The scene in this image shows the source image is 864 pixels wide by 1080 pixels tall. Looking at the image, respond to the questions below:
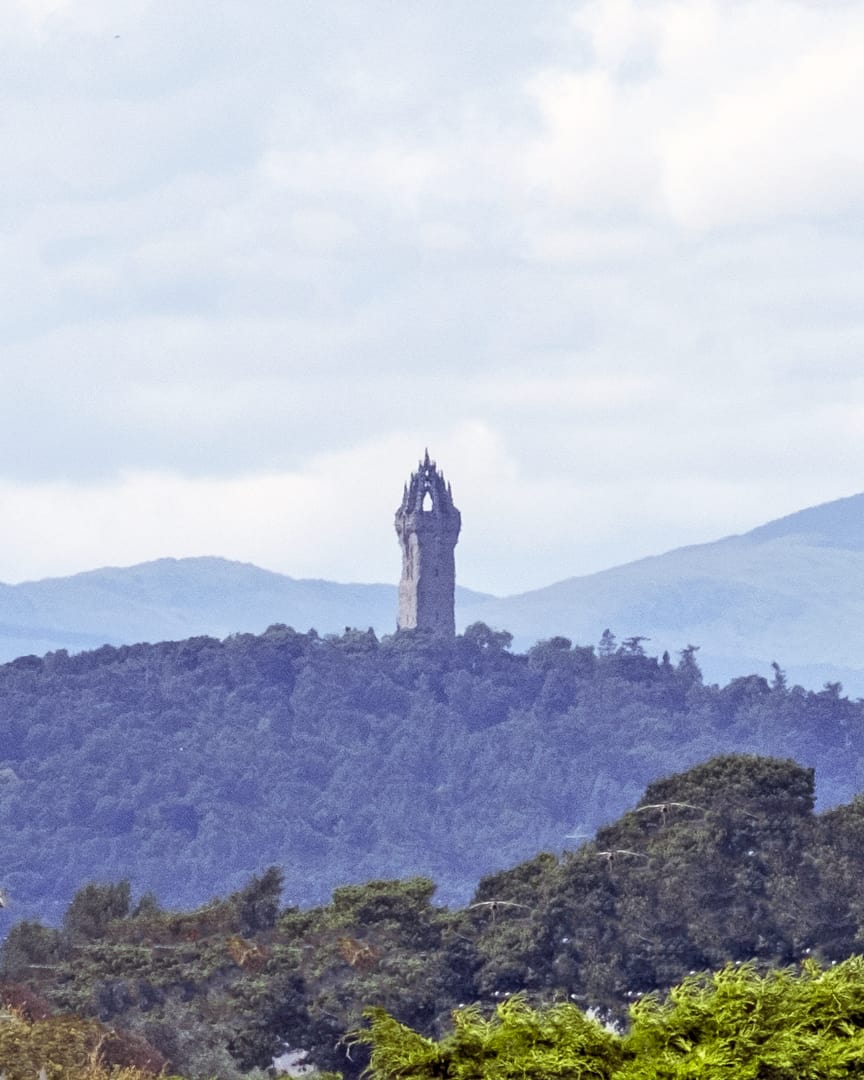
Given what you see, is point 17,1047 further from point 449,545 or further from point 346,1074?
point 449,545

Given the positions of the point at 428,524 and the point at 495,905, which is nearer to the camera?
the point at 495,905

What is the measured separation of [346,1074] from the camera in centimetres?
4119

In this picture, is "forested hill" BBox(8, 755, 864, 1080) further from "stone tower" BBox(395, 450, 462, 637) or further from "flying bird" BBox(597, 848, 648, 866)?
"stone tower" BBox(395, 450, 462, 637)

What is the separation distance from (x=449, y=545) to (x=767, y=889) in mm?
142013

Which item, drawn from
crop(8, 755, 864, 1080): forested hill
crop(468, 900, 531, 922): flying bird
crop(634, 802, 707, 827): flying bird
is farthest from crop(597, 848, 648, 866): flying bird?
crop(468, 900, 531, 922): flying bird

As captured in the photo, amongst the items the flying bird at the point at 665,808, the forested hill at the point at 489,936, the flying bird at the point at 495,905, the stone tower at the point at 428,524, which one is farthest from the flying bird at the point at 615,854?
the stone tower at the point at 428,524

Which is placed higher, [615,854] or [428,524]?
[428,524]

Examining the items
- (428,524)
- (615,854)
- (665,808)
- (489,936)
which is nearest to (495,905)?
(489,936)

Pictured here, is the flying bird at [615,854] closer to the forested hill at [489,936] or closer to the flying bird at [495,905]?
the forested hill at [489,936]

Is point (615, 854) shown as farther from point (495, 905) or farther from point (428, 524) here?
point (428, 524)

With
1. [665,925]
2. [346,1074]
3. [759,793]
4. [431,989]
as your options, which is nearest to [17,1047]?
[346,1074]

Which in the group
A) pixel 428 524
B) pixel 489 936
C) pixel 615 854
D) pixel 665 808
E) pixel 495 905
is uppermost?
pixel 428 524

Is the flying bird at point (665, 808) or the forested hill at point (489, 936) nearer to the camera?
the forested hill at point (489, 936)

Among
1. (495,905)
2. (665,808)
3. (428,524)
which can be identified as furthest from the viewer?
(428,524)
